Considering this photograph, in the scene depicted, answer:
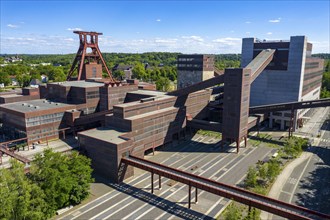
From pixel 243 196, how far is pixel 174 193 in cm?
1481

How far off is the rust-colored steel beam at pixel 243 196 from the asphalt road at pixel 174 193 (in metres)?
4.24

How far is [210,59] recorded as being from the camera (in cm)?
13500

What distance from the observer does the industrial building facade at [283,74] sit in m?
91.6

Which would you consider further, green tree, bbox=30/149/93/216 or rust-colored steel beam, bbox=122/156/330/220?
green tree, bbox=30/149/93/216

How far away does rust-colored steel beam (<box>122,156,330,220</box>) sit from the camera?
126ft

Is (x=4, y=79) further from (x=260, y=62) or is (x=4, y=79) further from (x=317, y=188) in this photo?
(x=317, y=188)

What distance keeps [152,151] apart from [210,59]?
76.7 m

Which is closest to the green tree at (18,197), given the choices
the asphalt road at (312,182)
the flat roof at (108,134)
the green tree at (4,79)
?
the flat roof at (108,134)

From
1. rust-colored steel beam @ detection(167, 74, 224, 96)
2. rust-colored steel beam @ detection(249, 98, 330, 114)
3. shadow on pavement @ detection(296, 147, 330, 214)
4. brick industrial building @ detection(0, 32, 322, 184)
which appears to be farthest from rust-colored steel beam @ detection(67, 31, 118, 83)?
shadow on pavement @ detection(296, 147, 330, 214)

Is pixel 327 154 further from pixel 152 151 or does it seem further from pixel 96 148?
pixel 96 148

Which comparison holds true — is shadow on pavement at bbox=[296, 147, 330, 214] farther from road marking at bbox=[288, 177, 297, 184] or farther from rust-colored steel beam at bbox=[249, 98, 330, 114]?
rust-colored steel beam at bbox=[249, 98, 330, 114]

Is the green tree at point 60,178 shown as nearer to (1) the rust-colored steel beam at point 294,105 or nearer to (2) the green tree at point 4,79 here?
(1) the rust-colored steel beam at point 294,105

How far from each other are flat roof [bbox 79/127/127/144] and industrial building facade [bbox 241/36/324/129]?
61656 mm

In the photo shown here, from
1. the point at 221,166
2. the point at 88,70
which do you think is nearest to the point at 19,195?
the point at 221,166
